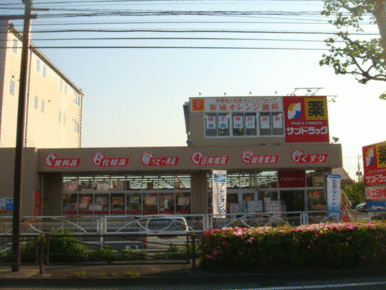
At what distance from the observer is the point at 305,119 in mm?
24250

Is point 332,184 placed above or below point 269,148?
below

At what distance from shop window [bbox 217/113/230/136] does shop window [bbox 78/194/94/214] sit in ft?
28.6

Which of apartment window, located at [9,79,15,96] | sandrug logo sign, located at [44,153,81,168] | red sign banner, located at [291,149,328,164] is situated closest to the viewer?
sandrug logo sign, located at [44,153,81,168]

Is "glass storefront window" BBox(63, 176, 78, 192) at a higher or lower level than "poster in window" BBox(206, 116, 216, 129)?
lower

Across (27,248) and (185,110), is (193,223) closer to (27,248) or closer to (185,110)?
(27,248)

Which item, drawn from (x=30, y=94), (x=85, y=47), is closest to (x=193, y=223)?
(x=85, y=47)

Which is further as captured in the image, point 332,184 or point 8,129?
point 8,129

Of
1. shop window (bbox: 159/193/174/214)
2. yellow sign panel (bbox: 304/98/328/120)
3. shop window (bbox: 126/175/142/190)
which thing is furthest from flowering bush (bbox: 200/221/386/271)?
yellow sign panel (bbox: 304/98/328/120)

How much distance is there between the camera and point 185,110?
29.6 meters

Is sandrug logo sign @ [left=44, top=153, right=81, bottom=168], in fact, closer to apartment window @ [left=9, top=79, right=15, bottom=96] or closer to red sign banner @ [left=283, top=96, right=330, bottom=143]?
apartment window @ [left=9, top=79, right=15, bottom=96]

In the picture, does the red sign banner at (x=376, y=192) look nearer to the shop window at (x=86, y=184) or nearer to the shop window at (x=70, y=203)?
the shop window at (x=86, y=184)

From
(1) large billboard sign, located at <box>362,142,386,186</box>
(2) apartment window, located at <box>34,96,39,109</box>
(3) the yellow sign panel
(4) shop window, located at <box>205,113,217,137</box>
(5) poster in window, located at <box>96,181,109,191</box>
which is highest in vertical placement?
(2) apartment window, located at <box>34,96,39,109</box>

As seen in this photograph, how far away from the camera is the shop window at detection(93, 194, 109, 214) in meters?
22.5

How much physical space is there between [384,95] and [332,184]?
6660 mm
